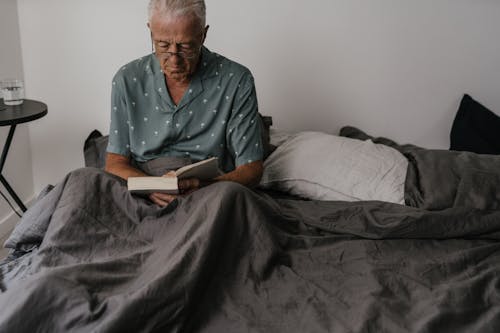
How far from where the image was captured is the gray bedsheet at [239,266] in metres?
0.95

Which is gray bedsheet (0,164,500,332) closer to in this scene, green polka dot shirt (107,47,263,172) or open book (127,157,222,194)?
open book (127,157,222,194)

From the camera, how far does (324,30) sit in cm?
201

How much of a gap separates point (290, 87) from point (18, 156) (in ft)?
3.79

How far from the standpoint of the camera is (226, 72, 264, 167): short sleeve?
5.13 ft

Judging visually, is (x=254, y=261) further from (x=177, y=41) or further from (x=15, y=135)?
(x=15, y=135)

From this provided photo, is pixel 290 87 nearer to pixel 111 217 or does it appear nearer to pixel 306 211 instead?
pixel 306 211

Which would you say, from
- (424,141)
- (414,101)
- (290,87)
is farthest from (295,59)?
(424,141)

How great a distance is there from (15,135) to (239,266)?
1330mm

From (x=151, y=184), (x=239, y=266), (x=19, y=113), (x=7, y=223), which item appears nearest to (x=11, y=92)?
(x=19, y=113)

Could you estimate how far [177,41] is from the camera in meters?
1.40

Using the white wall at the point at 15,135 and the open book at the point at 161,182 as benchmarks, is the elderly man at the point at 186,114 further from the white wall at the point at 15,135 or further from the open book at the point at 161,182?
the white wall at the point at 15,135

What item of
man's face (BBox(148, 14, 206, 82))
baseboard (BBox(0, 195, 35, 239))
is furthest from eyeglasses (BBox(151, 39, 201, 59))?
baseboard (BBox(0, 195, 35, 239))

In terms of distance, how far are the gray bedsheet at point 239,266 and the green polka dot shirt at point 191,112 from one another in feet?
0.95

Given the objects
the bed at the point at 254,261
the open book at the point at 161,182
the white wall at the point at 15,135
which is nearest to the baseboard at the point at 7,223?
the white wall at the point at 15,135
